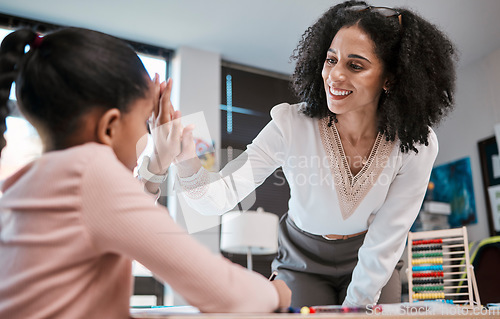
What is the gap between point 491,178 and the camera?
3.15m

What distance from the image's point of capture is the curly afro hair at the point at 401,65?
939 mm

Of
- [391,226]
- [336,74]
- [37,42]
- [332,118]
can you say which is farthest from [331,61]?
[37,42]

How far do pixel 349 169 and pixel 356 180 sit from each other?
1.2 inches

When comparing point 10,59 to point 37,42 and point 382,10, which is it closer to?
point 37,42

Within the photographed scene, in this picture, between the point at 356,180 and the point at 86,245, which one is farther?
the point at 356,180

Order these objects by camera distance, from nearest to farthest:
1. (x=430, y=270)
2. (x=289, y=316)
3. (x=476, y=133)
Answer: (x=289, y=316) → (x=430, y=270) → (x=476, y=133)

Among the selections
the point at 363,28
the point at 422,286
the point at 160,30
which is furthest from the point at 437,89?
the point at 160,30

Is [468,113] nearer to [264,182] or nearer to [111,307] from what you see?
[264,182]

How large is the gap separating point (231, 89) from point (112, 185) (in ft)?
5.93

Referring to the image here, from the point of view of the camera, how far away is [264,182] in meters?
1.02

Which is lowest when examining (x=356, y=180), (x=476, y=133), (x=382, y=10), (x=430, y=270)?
(x=430, y=270)

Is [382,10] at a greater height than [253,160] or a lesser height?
greater

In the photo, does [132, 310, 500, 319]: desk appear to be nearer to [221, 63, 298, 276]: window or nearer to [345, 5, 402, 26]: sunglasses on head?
[221, 63, 298, 276]: window

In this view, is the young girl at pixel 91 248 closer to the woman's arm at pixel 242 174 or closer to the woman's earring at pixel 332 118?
the woman's arm at pixel 242 174
